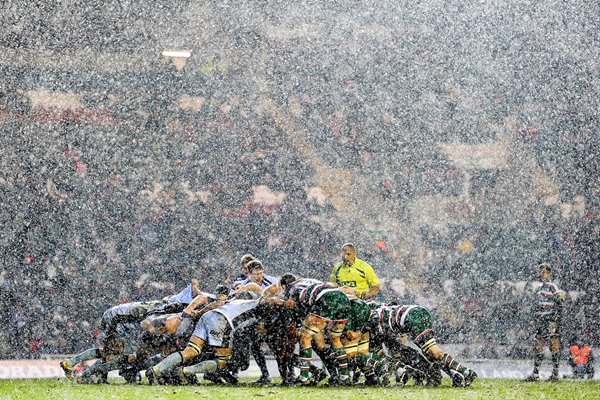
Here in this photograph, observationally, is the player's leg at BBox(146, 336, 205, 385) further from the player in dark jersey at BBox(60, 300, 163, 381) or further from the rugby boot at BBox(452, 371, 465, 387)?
the rugby boot at BBox(452, 371, 465, 387)

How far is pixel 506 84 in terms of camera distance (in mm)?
21328

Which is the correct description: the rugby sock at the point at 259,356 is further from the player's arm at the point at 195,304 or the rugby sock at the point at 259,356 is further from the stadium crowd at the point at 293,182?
the stadium crowd at the point at 293,182

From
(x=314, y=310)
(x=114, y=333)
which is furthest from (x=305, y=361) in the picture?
(x=114, y=333)

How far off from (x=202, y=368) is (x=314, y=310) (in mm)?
1170

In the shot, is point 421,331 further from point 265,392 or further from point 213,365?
point 213,365

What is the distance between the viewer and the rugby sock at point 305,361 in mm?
9367

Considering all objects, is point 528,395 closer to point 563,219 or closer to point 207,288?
point 207,288

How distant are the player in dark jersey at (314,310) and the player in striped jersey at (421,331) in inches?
20.9

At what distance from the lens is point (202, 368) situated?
362 inches

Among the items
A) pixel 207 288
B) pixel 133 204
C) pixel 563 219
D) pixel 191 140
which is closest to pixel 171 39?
pixel 191 140

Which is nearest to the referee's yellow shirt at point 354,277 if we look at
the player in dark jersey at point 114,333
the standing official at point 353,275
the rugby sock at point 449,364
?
the standing official at point 353,275

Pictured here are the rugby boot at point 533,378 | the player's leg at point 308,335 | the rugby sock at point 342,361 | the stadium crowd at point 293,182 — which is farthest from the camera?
the stadium crowd at point 293,182

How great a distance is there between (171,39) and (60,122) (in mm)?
3476

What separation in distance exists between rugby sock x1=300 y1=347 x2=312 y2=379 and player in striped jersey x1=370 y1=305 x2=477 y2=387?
82 cm
